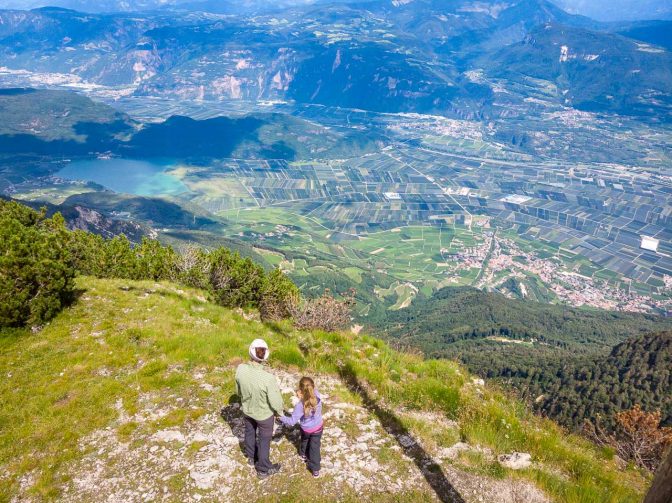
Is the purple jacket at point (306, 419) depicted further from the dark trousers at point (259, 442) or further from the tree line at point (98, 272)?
the tree line at point (98, 272)

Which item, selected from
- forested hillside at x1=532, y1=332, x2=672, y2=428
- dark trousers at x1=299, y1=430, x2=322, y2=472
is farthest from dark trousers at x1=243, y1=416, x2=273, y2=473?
forested hillside at x1=532, y1=332, x2=672, y2=428

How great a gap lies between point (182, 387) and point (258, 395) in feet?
18.0

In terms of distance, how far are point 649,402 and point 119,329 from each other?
79.9m

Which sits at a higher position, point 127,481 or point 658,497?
point 658,497

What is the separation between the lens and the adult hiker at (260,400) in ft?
31.8

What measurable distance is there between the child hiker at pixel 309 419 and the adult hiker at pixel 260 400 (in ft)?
1.46

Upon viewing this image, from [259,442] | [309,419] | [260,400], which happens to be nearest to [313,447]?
[309,419]

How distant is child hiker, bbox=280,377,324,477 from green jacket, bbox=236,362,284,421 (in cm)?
43

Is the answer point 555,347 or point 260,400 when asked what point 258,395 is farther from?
point 555,347

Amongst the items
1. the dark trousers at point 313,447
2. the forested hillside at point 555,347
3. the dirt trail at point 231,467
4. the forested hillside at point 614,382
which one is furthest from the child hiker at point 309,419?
the forested hillside at point 614,382

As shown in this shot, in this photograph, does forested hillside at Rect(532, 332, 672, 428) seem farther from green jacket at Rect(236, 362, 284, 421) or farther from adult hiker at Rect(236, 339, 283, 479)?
green jacket at Rect(236, 362, 284, 421)

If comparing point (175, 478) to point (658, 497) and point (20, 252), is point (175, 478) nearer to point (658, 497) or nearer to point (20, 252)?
point (658, 497)

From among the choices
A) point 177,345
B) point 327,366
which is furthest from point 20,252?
point 327,366

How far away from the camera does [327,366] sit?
53.3ft
